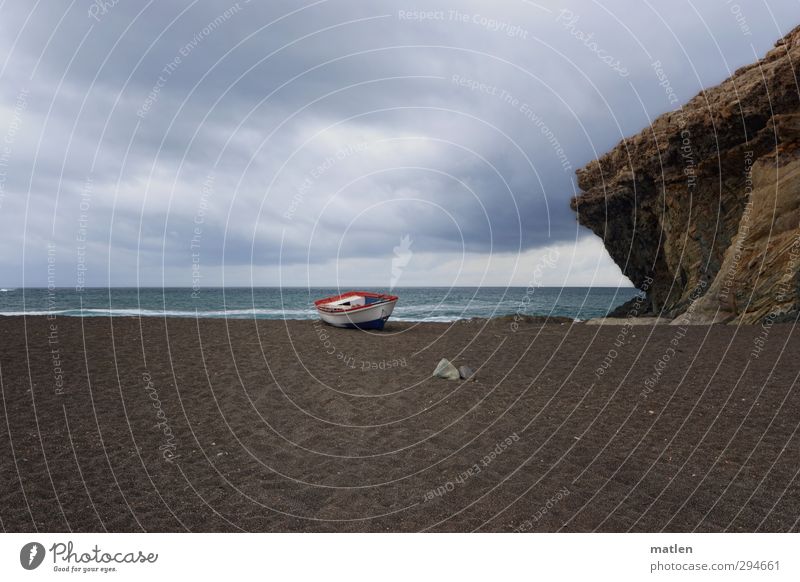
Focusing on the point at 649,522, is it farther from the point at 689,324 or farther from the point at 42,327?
the point at 42,327

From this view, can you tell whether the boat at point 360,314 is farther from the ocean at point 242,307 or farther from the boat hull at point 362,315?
the ocean at point 242,307

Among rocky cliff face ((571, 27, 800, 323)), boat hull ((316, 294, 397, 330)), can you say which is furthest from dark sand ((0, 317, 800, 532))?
boat hull ((316, 294, 397, 330))

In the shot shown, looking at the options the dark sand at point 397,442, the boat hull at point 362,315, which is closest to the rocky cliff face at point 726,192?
the dark sand at point 397,442

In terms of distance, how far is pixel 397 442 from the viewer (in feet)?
29.6

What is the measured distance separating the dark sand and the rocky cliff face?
7.21 metres

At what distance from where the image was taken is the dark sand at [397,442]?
248 inches

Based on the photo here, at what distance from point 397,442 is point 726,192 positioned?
92.0 ft
